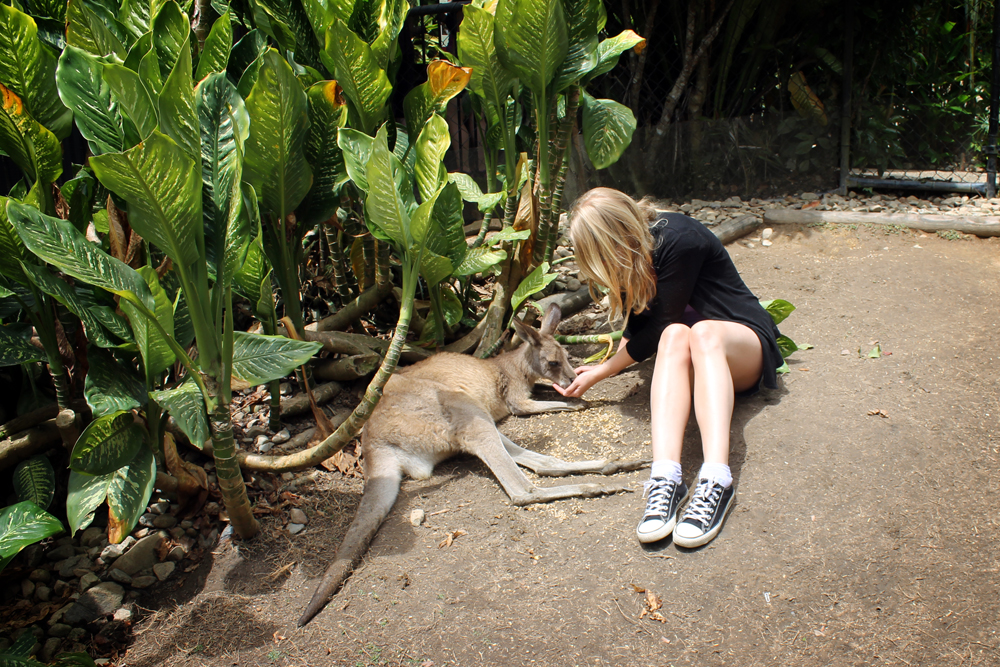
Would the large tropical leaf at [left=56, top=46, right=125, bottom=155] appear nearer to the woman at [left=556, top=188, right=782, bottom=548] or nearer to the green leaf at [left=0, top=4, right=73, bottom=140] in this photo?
the green leaf at [left=0, top=4, right=73, bottom=140]

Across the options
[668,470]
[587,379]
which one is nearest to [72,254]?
[668,470]

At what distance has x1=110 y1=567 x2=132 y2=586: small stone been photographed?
2.50 metres

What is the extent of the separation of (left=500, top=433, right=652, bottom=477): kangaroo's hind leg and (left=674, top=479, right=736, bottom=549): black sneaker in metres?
0.48

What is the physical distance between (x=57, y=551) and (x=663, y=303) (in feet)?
8.98

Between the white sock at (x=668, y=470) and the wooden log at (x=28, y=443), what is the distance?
2.40 metres

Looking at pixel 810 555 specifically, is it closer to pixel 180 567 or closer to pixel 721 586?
pixel 721 586

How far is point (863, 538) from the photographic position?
234 centimetres

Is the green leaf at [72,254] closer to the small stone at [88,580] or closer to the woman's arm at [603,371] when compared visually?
the small stone at [88,580]

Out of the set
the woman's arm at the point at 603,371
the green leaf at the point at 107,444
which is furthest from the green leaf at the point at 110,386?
the woman's arm at the point at 603,371

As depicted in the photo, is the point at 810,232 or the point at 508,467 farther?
the point at 810,232

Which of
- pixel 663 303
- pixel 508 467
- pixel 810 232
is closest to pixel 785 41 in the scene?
pixel 810 232

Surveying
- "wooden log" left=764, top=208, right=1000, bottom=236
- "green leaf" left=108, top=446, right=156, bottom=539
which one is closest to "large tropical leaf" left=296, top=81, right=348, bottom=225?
"green leaf" left=108, top=446, right=156, bottom=539

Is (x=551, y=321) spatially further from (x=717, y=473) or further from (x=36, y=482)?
(x=36, y=482)

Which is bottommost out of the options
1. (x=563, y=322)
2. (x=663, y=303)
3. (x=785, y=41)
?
(x=563, y=322)
